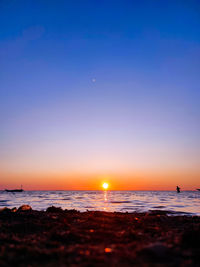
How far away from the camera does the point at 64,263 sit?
213 inches

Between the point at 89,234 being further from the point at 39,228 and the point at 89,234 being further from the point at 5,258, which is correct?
the point at 5,258

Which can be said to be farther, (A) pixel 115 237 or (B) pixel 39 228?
(B) pixel 39 228

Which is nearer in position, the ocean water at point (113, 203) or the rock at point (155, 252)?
the rock at point (155, 252)

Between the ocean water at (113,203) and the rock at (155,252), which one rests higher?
the rock at (155,252)

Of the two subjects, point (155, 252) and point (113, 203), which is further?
point (113, 203)

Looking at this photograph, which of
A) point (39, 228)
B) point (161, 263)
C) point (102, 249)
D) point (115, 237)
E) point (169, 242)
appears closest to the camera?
point (161, 263)

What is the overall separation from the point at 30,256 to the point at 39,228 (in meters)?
4.98

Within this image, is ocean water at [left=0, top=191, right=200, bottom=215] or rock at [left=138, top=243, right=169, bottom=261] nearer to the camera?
rock at [left=138, top=243, right=169, bottom=261]

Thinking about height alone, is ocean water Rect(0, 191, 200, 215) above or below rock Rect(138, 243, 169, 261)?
below

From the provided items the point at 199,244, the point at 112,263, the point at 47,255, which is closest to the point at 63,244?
the point at 47,255

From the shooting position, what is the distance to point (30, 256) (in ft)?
19.7

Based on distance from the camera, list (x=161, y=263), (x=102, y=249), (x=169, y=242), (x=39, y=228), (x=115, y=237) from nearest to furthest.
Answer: (x=161, y=263) → (x=102, y=249) → (x=169, y=242) → (x=115, y=237) → (x=39, y=228)

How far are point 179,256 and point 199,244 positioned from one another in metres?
1.38

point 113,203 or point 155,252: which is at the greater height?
point 155,252
